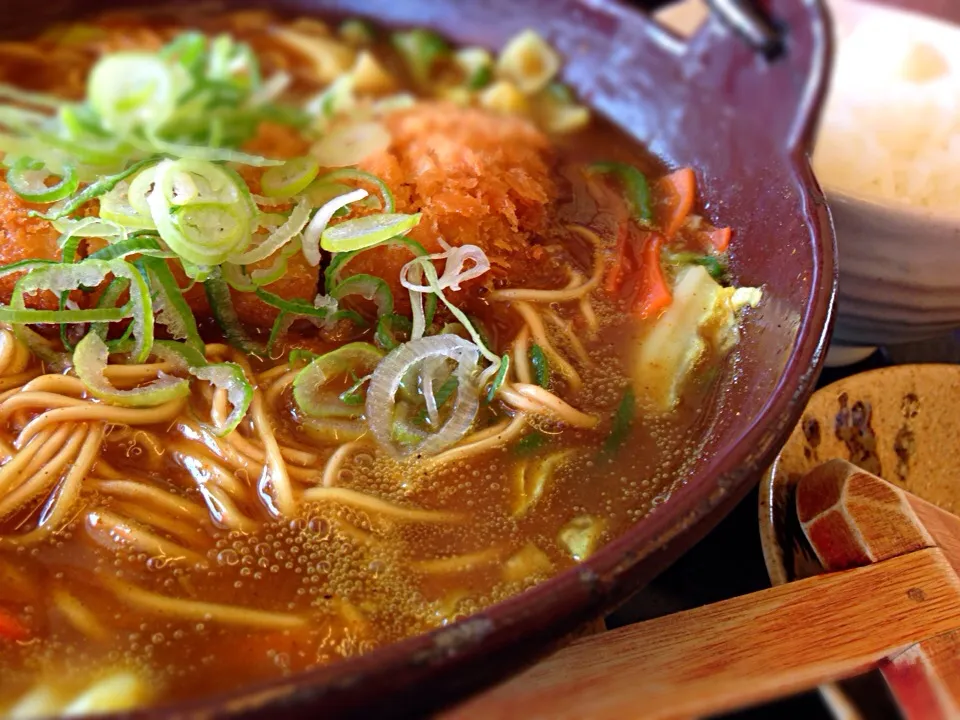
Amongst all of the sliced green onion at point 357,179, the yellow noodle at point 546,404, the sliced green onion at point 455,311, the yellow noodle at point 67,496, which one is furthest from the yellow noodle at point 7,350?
the yellow noodle at point 546,404

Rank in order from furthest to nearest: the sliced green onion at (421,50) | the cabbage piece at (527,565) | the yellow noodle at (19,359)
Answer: the sliced green onion at (421,50) < the yellow noodle at (19,359) < the cabbage piece at (527,565)

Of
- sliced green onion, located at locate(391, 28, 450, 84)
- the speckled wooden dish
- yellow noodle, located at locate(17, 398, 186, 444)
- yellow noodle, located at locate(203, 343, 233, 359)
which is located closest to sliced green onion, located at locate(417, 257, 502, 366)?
yellow noodle, located at locate(203, 343, 233, 359)

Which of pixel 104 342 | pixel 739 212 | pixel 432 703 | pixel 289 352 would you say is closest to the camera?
pixel 432 703

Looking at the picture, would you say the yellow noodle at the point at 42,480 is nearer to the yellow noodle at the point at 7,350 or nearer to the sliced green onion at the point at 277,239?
the yellow noodle at the point at 7,350

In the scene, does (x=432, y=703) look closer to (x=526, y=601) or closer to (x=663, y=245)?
(x=526, y=601)

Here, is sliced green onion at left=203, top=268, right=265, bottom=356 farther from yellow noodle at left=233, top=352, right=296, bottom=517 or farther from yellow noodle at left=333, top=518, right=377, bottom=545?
yellow noodle at left=333, top=518, right=377, bottom=545

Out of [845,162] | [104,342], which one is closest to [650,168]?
[845,162]
